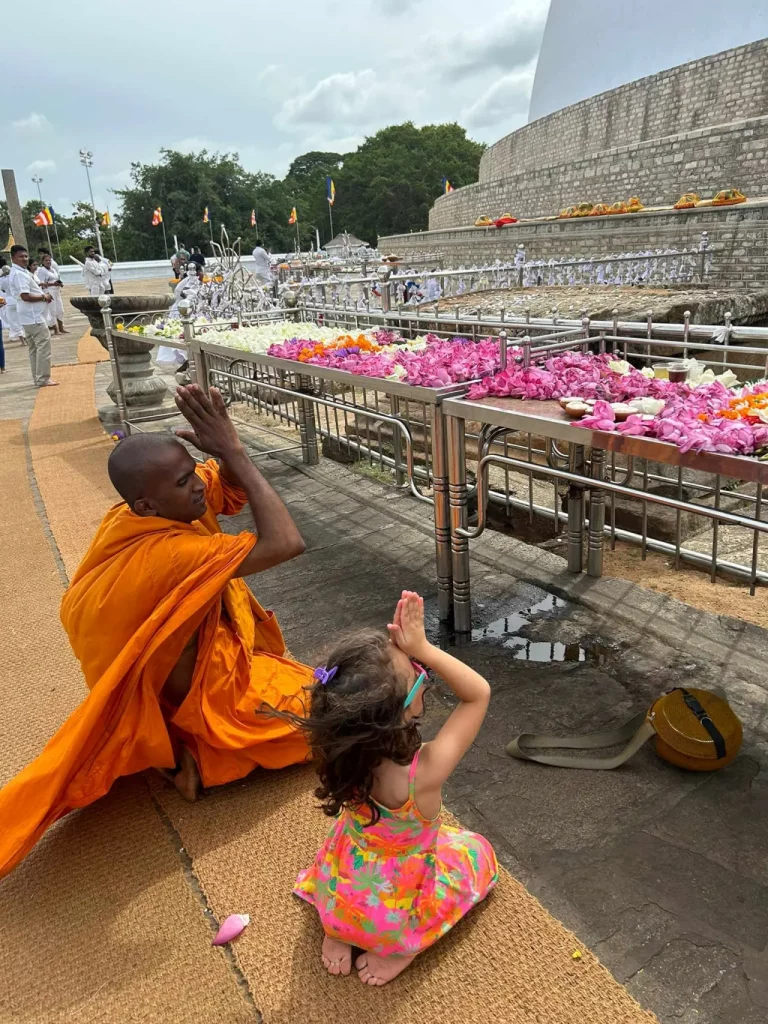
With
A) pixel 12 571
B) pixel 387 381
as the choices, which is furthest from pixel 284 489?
pixel 387 381

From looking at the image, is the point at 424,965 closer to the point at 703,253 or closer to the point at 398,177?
the point at 703,253

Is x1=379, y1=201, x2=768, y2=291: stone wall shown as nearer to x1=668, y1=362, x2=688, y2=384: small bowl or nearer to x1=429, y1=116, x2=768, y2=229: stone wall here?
x1=429, y1=116, x2=768, y2=229: stone wall

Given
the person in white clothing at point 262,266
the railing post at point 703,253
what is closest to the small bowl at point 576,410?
the railing post at point 703,253

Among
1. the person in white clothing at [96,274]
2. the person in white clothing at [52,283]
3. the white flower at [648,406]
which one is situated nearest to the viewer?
the white flower at [648,406]

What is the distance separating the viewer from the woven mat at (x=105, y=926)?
1.69 m

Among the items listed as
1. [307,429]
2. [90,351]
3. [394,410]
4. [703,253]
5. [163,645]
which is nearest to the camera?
[163,645]

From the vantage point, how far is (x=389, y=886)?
5.49ft

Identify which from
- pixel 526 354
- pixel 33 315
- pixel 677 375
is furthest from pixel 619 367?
pixel 33 315

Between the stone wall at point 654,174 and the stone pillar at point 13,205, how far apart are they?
1918 cm

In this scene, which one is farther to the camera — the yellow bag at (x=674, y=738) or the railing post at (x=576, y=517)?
the railing post at (x=576, y=517)

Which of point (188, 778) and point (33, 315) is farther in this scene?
point (33, 315)

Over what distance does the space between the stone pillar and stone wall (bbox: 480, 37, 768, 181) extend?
2143cm

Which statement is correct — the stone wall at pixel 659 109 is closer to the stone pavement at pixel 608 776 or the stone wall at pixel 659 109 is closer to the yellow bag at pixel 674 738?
the stone pavement at pixel 608 776

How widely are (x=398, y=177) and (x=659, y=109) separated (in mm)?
43632
